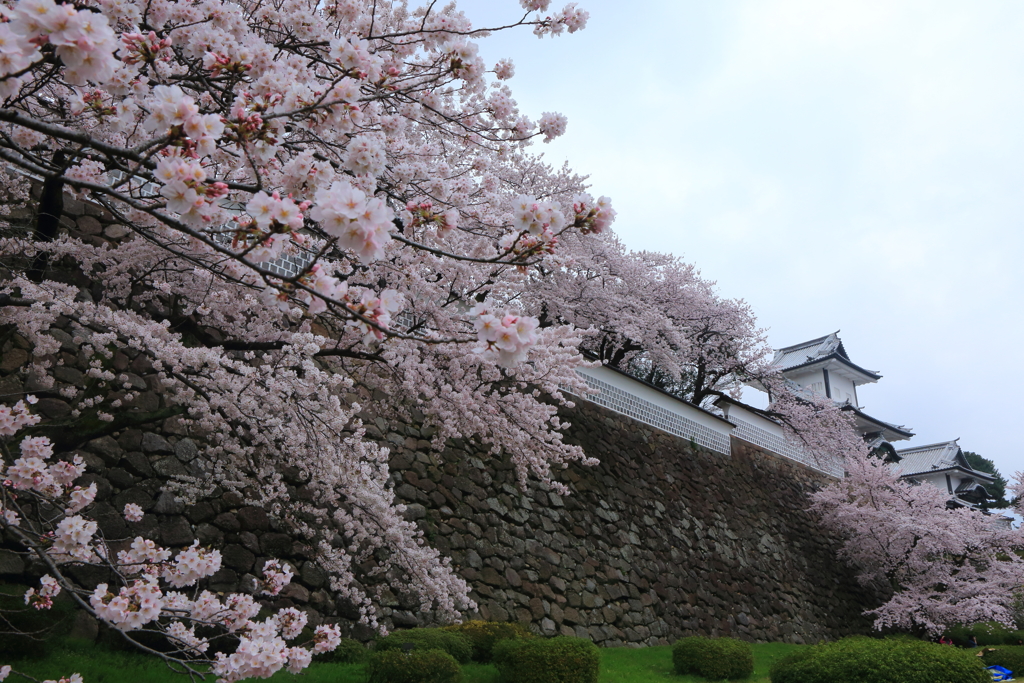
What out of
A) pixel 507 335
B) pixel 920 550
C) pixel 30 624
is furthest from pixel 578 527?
pixel 920 550

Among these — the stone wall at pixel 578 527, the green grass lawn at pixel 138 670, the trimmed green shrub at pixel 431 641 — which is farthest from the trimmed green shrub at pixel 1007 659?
the trimmed green shrub at pixel 431 641

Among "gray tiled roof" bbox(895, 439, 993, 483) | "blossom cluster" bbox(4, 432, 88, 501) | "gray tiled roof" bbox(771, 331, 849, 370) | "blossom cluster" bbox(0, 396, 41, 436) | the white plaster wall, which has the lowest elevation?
"blossom cluster" bbox(4, 432, 88, 501)

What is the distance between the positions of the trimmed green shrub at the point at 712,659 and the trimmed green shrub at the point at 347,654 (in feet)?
15.7

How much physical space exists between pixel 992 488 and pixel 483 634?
1603 inches

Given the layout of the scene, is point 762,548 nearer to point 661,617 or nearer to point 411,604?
point 661,617

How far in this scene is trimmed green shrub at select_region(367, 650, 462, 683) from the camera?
198 inches

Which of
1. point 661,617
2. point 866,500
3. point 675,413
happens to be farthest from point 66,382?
point 866,500

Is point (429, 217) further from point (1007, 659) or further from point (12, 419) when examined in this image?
point (1007, 659)

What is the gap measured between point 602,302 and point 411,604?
860 cm

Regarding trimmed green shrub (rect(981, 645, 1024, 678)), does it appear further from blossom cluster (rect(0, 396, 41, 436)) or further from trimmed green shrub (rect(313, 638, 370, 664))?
blossom cluster (rect(0, 396, 41, 436))

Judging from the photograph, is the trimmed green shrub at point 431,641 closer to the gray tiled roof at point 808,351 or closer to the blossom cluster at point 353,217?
the blossom cluster at point 353,217

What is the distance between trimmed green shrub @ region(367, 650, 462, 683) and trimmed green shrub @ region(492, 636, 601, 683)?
846mm

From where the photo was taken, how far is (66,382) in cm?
565

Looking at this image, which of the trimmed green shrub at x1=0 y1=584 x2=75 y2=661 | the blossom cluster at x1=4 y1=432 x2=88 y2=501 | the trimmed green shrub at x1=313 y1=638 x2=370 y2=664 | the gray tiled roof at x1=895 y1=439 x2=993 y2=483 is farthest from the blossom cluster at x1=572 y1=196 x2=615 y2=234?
the gray tiled roof at x1=895 y1=439 x2=993 y2=483
